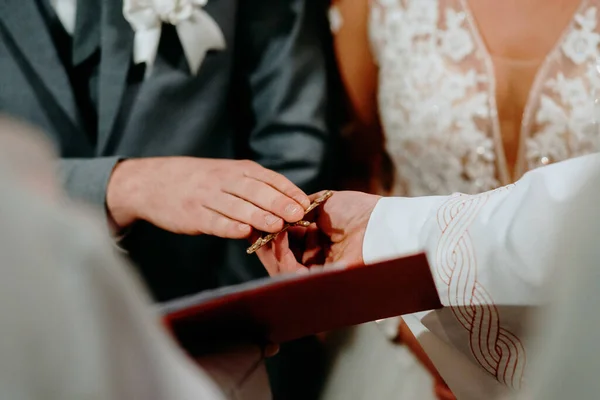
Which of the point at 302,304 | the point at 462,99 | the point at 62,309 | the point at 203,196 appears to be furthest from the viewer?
the point at 462,99

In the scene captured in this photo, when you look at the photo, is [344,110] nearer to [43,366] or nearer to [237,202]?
[237,202]

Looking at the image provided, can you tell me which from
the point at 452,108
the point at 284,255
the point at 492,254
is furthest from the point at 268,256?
the point at 452,108

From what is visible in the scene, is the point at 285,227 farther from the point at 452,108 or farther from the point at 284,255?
the point at 452,108

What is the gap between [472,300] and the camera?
10.1 inches

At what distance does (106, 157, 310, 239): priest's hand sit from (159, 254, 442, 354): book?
2.6 inches

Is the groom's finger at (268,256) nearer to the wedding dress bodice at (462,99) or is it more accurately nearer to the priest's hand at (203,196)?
the priest's hand at (203,196)

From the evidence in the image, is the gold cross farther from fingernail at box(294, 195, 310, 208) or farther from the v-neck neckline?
the v-neck neckline

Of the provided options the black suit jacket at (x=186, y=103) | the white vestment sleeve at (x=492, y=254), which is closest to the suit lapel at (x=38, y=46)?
the black suit jacket at (x=186, y=103)

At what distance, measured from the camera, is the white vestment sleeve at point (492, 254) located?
0.74 feet

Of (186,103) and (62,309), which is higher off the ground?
(62,309)

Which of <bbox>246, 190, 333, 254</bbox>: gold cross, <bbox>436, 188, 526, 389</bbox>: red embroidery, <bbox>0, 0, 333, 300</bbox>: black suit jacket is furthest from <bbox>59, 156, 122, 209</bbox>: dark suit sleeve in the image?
<bbox>436, 188, 526, 389</bbox>: red embroidery

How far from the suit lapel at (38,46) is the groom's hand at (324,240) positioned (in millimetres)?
195

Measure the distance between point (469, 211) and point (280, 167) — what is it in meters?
0.14

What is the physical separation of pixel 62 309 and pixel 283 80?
0.32m
